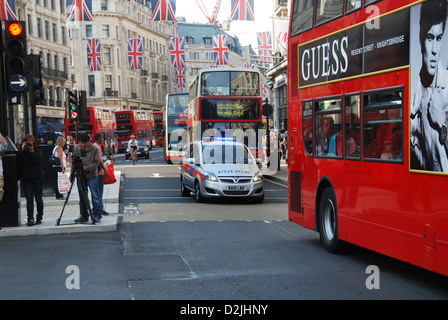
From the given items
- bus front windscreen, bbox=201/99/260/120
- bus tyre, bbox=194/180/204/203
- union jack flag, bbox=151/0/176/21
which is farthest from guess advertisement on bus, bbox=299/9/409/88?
union jack flag, bbox=151/0/176/21

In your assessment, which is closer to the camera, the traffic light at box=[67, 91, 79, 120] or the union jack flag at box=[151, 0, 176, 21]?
the traffic light at box=[67, 91, 79, 120]

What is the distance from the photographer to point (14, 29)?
1210 cm

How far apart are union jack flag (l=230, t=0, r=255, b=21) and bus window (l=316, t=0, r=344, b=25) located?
18.4 metres

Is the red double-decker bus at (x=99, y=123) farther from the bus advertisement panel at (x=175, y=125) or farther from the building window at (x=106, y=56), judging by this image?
the building window at (x=106, y=56)

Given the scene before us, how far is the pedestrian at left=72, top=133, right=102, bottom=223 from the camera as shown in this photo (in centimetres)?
1249

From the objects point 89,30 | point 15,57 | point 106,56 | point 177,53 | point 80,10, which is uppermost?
point 89,30

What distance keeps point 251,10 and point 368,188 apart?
20.7m

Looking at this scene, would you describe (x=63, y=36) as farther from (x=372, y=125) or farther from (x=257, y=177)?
(x=372, y=125)

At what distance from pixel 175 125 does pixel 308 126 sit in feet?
108

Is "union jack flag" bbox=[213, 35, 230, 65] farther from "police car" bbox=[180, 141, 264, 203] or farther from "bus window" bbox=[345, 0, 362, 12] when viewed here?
"bus window" bbox=[345, 0, 362, 12]

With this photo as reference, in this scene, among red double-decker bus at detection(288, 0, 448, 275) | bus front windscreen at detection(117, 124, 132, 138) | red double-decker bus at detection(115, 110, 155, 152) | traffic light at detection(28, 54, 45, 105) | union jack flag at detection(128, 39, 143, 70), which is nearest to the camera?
red double-decker bus at detection(288, 0, 448, 275)

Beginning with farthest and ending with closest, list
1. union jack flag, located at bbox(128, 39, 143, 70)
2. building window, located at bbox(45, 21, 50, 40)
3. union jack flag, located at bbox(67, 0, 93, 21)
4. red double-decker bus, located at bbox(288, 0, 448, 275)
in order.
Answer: building window, located at bbox(45, 21, 50, 40) < union jack flag, located at bbox(128, 39, 143, 70) < union jack flag, located at bbox(67, 0, 93, 21) < red double-decker bus, located at bbox(288, 0, 448, 275)

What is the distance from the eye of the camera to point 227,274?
7.84 meters

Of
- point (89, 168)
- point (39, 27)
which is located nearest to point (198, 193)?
point (89, 168)
